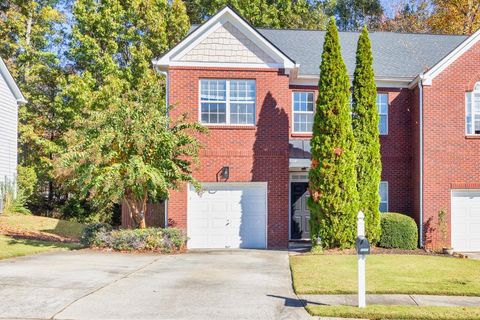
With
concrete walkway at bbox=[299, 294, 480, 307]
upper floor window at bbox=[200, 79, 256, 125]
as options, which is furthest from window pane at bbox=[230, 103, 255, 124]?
concrete walkway at bbox=[299, 294, 480, 307]

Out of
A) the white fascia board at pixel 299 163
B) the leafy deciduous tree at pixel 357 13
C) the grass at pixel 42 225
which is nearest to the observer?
the white fascia board at pixel 299 163

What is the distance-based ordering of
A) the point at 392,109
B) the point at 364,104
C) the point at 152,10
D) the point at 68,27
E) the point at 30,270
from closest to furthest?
the point at 30,270 → the point at 364,104 → the point at 392,109 → the point at 152,10 → the point at 68,27

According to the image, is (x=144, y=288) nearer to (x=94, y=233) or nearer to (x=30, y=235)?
(x=94, y=233)

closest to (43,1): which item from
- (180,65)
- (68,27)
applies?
(68,27)

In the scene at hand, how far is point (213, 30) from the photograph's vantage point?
17.3 meters

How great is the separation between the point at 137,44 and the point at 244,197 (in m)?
15.3

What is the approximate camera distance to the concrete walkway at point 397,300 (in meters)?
8.71

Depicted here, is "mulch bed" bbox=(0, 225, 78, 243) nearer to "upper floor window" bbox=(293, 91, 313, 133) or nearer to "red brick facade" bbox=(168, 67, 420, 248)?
"red brick facade" bbox=(168, 67, 420, 248)

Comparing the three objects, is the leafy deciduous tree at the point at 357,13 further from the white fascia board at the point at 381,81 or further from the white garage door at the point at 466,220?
the white garage door at the point at 466,220

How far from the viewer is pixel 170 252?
51.1 ft

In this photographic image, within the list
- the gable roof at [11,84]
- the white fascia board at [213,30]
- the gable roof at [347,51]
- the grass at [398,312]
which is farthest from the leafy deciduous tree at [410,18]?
the grass at [398,312]

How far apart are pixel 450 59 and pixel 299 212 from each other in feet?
24.7

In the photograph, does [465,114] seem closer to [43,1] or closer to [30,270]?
[30,270]

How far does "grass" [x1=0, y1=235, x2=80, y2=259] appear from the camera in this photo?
47.3 ft
